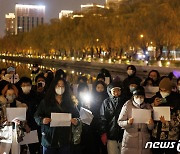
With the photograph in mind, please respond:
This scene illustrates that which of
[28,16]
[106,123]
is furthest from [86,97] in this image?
[28,16]

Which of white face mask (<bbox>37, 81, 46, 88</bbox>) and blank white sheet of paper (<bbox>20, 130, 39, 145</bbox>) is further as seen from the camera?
white face mask (<bbox>37, 81, 46, 88</bbox>)

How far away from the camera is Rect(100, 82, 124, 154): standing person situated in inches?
210

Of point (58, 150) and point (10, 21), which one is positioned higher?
point (10, 21)

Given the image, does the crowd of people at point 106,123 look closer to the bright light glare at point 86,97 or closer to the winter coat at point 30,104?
the winter coat at point 30,104

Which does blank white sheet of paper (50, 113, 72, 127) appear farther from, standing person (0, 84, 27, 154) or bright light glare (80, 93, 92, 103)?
bright light glare (80, 93, 92, 103)

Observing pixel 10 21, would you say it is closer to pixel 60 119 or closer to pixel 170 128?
pixel 60 119

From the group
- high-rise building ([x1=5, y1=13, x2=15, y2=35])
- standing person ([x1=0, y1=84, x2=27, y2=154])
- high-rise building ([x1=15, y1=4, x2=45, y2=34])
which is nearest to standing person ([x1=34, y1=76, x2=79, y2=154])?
standing person ([x1=0, y1=84, x2=27, y2=154])

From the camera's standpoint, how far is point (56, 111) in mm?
4816

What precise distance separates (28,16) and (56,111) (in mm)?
175272

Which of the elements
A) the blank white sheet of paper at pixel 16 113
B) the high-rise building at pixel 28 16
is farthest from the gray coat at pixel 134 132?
the high-rise building at pixel 28 16

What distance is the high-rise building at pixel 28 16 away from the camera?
17288 cm

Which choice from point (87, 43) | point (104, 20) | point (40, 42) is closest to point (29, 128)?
Answer: point (104, 20)

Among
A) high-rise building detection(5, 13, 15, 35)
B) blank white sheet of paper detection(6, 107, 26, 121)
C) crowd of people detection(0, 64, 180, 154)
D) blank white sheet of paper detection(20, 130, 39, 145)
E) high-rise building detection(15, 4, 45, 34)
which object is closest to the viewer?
crowd of people detection(0, 64, 180, 154)

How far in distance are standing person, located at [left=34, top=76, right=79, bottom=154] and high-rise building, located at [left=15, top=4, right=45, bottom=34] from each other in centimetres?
16700
